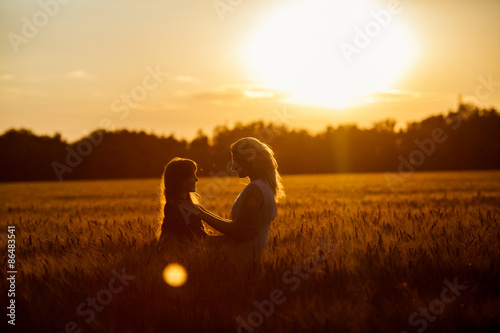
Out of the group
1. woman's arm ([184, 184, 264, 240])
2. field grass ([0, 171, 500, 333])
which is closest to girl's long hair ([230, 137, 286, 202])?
woman's arm ([184, 184, 264, 240])

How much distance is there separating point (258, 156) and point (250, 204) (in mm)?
540

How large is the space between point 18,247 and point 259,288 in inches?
151

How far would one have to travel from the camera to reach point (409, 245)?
5945mm

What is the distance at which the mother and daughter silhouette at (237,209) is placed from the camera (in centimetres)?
599

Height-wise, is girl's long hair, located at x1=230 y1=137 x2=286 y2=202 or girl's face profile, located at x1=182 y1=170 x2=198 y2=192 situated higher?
girl's long hair, located at x1=230 y1=137 x2=286 y2=202

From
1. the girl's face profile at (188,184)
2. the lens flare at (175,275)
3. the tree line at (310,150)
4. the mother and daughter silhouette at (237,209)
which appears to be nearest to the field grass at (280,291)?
the lens flare at (175,275)

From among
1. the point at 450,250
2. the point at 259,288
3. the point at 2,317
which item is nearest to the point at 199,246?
the point at 259,288

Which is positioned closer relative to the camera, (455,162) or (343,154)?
(455,162)

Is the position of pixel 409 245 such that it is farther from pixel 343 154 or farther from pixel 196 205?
pixel 343 154

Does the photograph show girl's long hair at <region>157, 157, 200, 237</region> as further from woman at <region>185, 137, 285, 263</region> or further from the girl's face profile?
woman at <region>185, 137, 285, 263</region>

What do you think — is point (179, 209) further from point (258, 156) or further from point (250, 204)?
point (258, 156)

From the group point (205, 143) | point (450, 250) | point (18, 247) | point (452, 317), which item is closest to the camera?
point (452, 317)

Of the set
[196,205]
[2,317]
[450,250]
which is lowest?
[2,317]

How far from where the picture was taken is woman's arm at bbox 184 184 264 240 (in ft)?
19.6
